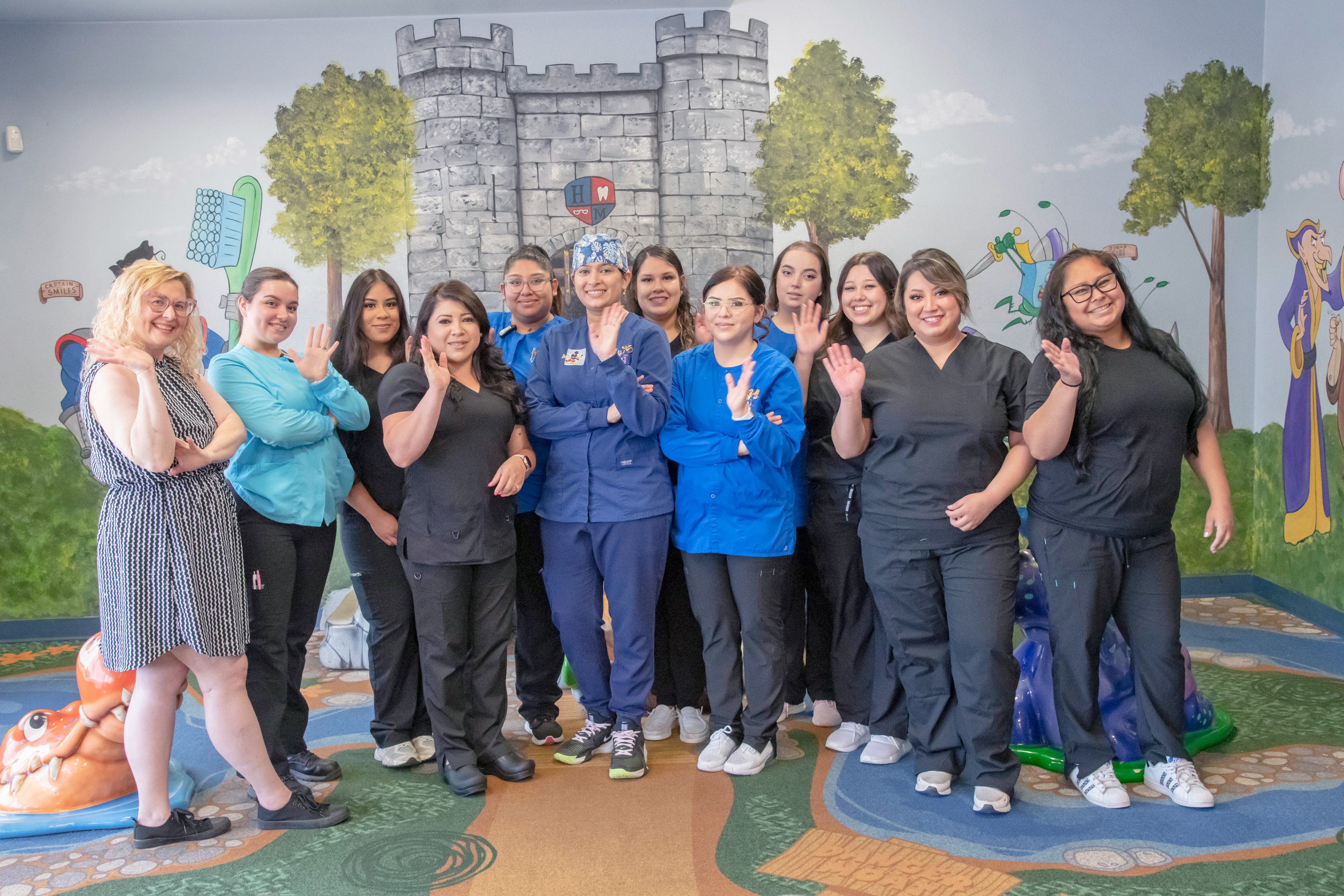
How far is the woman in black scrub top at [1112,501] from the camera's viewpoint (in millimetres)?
2596

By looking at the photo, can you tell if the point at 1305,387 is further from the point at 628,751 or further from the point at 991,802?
the point at 628,751

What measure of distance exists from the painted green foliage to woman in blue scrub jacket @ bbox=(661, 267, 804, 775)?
367 centimetres

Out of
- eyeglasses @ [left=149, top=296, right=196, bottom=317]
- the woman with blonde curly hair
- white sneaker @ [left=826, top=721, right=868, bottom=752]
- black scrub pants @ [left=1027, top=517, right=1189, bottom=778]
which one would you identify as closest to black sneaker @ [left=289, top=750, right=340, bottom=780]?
the woman with blonde curly hair

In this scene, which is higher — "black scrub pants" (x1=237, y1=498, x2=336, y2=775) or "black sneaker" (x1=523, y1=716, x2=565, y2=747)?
"black scrub pants" (x1=237, y1=498, x2=336, y2=775)

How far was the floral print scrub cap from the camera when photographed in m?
2.96

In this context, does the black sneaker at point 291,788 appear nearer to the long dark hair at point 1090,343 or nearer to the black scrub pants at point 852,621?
the black scrub pants at point 852,621

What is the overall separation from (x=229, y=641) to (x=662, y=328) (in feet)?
5.44

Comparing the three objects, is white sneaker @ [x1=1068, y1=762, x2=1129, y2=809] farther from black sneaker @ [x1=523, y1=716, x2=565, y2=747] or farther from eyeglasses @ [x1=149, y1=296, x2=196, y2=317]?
eyeglasses @ [x1=149, y1=296, x2=196, y2=317]

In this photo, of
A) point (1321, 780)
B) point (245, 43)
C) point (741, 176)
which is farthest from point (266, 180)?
point (1321, 780)

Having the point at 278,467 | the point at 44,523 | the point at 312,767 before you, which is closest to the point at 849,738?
the point at 312,767

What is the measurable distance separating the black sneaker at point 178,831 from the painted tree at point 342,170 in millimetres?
3065

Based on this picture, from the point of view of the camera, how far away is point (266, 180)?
5.03m

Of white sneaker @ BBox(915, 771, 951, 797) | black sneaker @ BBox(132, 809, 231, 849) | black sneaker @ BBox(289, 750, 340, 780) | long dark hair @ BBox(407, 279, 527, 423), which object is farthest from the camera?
black sneaker @ BBox(289, 750, 340, 780)

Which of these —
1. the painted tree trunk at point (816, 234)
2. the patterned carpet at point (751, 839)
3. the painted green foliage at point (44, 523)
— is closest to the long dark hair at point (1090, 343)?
the patterned carpet at point (751, 839)
